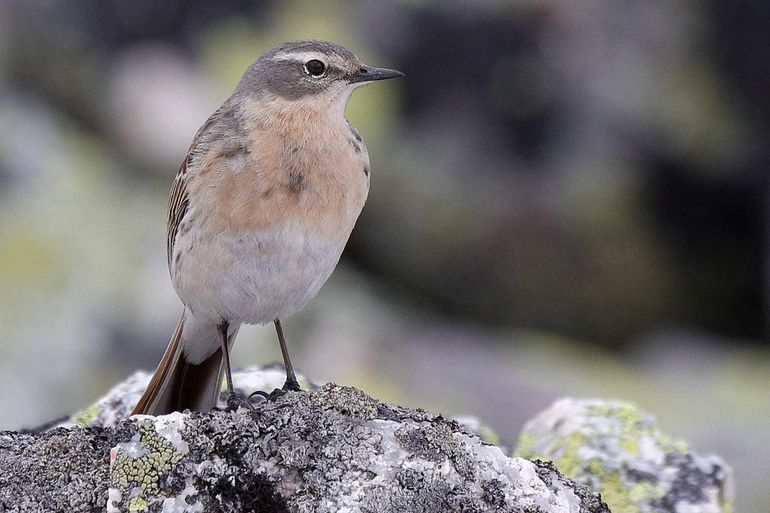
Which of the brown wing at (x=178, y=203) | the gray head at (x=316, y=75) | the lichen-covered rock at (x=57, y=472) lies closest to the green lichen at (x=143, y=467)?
the lichen-covered rock at (x=57, y=472)

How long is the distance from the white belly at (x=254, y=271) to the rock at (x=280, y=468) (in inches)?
60.0

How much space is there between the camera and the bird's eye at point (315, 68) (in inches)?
263

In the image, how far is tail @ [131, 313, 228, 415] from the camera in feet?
20.2

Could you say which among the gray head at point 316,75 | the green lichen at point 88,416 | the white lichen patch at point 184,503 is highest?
the gray head at point 316,75

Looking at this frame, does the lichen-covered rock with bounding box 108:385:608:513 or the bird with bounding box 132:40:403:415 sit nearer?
the lichen-covered rock with bounding box 108:385:608:513

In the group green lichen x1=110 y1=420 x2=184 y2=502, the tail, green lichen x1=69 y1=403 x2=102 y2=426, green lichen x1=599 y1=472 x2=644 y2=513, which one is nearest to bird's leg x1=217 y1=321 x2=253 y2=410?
the tail

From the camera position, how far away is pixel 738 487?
9.44 m

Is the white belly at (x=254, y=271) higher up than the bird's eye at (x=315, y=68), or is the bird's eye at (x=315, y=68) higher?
the bird's eye at (x=315, y=68)

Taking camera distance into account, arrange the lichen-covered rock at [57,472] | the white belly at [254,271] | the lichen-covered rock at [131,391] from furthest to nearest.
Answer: the lichen-covered rock at [131,391] → the white belly at [254,271] → the lichen-covered rock at [57,472]

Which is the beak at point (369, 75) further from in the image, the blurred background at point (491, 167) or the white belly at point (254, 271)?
the blurred background at point (491, 167)

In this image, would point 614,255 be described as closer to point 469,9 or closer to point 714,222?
point 714,222

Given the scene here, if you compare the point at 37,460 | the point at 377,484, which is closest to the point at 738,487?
the point at 377,484

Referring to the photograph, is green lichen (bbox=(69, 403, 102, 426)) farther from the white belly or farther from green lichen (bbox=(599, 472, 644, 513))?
green lichen (bbox=(599, 472, 644, 513))

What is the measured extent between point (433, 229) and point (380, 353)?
6.86 feet
